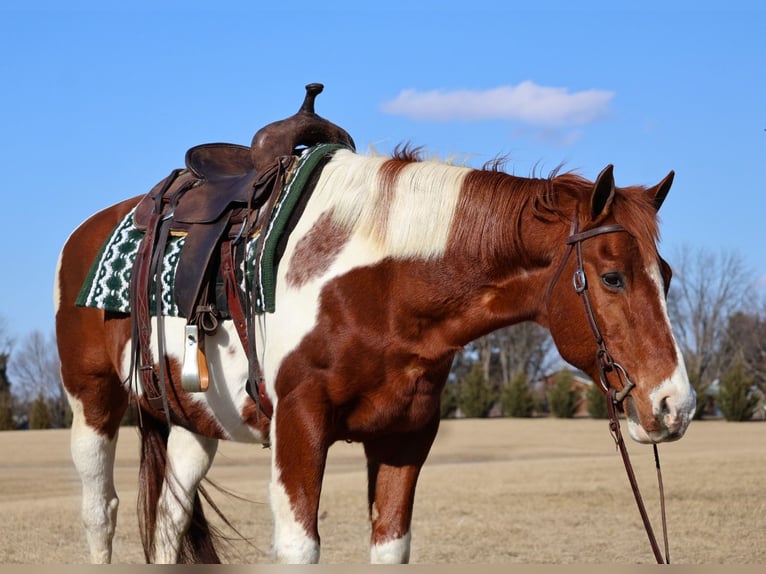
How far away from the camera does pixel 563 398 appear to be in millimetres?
39375

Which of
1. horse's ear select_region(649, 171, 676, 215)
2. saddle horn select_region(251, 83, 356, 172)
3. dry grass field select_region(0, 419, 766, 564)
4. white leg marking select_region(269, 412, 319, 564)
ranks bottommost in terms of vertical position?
dry grass field select_region(0, 419, 766, 564)

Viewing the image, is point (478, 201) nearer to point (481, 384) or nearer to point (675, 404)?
point (675, 404)

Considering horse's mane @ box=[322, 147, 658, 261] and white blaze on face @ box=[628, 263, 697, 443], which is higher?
horse's mane @ box=[322, 147, 658, 261]

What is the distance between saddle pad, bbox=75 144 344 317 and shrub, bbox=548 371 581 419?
3587 cm

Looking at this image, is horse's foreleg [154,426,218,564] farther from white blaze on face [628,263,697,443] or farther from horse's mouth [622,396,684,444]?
white blaze on face [628,263,697,443]

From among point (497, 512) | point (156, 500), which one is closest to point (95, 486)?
point (156, 500)

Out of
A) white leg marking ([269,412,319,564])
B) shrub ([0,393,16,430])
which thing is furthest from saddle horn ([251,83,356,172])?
shrub ([0,393,16,430])

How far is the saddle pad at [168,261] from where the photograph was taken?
3.94 metres

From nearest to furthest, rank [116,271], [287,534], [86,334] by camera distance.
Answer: [287,534], [116,271], [86,334]

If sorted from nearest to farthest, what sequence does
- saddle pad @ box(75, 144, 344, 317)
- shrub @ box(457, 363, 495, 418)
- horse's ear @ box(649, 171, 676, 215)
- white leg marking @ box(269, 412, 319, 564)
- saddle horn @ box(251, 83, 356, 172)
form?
1. white leg marking @ box(269, 412, 319, 564)
2. horse's ear @ box(649, 171, 676, 215)
3. saddle pad @ box(75, 144, 344, 317)
4. saddle horn @ box(251, 83, 356, 172)
5. shrub @ box(457, 363, 495, 418)

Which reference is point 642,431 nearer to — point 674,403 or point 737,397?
point 674,403

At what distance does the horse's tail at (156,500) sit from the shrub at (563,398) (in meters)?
35.1

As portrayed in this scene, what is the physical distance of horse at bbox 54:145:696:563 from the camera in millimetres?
3436

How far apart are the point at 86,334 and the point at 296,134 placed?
171cm
